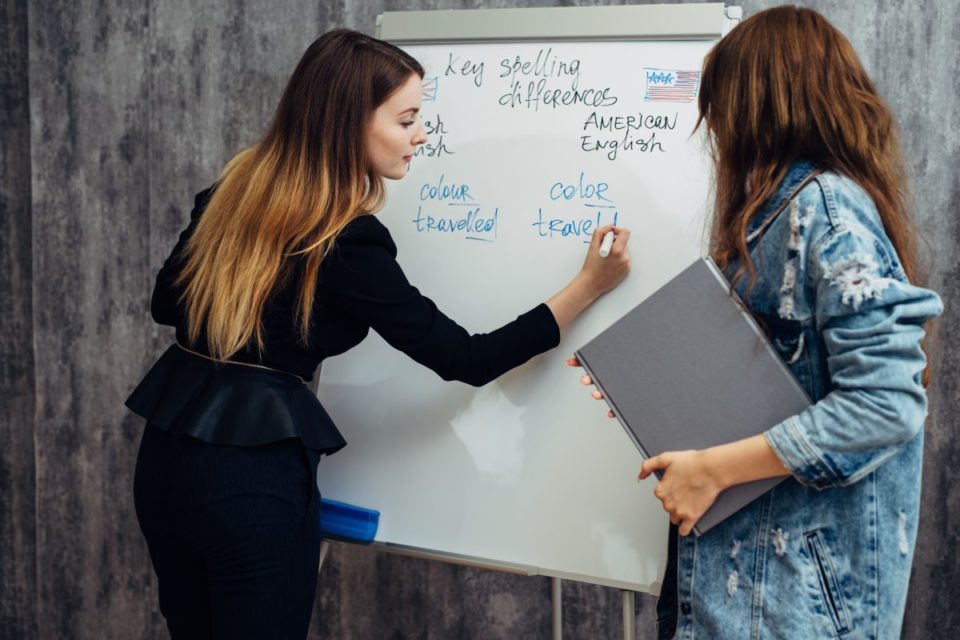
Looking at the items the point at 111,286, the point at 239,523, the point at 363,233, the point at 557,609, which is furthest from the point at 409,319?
the point at 111,286

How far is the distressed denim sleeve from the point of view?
0.84m

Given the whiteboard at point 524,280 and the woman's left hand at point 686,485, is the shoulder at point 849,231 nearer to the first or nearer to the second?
the woman's left hand at point 686,485

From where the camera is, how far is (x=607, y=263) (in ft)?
4.41

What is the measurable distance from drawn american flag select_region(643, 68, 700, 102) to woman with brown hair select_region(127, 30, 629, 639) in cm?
37

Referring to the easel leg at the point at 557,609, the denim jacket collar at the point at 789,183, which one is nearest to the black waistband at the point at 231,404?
the easel leg at the point at 557,609

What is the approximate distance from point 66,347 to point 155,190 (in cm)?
48

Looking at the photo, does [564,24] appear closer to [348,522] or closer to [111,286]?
[348,522]

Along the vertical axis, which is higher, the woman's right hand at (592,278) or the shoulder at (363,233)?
the shoulder at (363,233)

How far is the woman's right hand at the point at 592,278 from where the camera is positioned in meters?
1.34

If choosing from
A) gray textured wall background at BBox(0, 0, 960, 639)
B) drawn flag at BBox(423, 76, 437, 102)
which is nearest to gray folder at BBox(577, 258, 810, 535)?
drawn flag at BBox(423, 76, 437, 102)

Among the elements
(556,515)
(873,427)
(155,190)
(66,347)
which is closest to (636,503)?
(556,515)

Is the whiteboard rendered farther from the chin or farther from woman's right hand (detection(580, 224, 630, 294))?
the chin

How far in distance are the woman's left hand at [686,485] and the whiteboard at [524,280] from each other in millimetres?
339

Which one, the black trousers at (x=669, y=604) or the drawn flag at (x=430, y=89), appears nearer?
the black trousers at (x=669, y=604)
